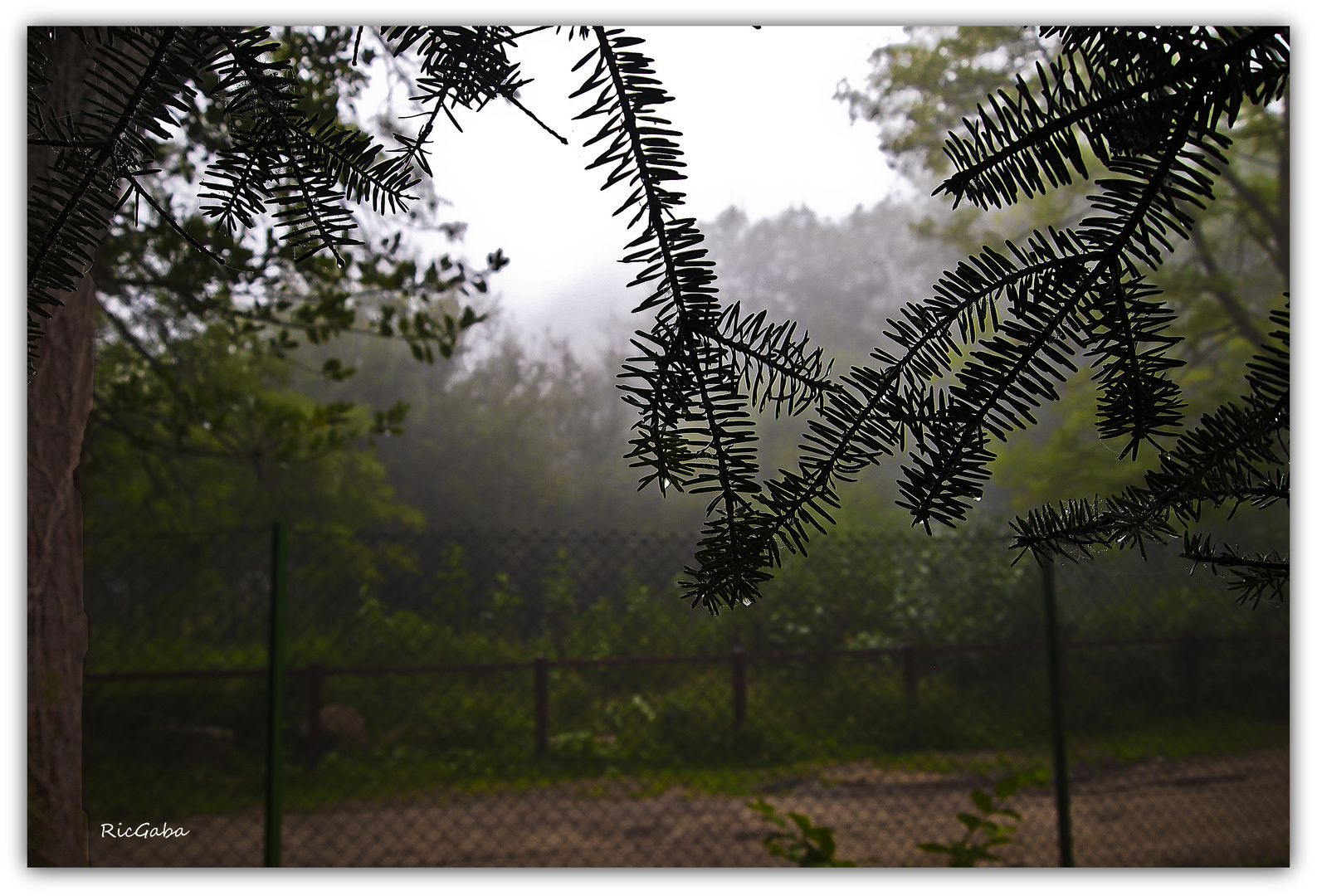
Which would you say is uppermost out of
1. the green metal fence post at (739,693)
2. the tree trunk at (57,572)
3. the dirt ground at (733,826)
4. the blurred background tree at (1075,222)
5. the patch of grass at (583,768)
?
the blurred background tree at (1075,222)

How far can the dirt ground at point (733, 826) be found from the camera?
9.52 ft

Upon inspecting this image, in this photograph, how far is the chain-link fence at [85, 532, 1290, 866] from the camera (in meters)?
3.04

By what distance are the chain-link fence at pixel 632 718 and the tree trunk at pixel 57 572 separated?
1.73 m

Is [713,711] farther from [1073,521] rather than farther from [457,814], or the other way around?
[1073,521]

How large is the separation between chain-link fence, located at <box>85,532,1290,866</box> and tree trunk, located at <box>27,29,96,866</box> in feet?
5.67

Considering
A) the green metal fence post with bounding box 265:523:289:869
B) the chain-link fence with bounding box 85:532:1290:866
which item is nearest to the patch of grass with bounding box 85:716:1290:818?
the chain-link fence with bounding box 85:532:1290:866

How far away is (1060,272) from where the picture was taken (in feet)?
0.90

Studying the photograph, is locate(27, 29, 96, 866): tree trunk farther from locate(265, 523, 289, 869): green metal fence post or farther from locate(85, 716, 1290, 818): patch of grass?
locate(85, 716, 1290, 818): patch of grass

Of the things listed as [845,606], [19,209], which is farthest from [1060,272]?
[845,606]

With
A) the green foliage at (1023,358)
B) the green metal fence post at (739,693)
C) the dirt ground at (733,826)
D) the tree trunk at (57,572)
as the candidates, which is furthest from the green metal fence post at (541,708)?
the green foliage at (1023,358)

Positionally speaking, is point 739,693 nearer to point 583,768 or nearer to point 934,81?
point 583,768

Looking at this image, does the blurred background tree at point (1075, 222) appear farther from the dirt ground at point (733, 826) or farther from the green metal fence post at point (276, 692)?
the green metal fence post at point (276, 692)

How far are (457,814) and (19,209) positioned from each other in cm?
259

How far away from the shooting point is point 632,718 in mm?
3639
